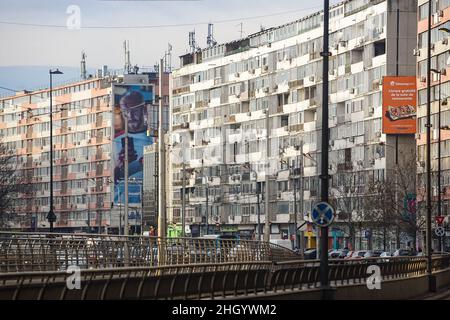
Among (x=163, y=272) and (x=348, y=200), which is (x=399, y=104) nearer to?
(x=348, y=200)

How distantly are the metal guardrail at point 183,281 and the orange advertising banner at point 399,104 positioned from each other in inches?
2430

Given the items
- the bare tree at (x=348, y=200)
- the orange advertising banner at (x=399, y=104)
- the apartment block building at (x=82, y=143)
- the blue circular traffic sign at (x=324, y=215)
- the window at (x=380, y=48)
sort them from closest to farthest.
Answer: the blue circular traffic sign at (x=324, y=215) → the bare tree at (x=348, y=200) → the orange advertising banner at (x=399, y=104) → the window at (x=380, y=48) → the apartment block building at (x=82, y=143)

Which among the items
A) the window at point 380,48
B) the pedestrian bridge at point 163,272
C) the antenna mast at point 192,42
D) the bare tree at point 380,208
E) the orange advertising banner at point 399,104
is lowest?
the bare tree at point 380,208

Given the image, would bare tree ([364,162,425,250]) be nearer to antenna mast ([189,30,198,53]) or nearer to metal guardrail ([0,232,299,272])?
metal guardrail ([0,232,299,272])

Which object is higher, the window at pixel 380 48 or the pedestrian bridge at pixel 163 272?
the window at pixel 380 48

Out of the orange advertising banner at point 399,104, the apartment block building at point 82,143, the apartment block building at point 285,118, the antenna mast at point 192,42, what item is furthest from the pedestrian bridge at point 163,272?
the apartment block building at point 82,143

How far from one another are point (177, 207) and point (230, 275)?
11496cm

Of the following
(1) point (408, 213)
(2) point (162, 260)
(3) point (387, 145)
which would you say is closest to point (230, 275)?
(2) point (162, 260)

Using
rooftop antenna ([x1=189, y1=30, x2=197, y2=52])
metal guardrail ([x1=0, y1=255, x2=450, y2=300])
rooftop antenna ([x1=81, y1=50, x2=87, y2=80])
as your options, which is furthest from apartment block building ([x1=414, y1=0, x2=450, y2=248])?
rooftop antenna ([x1=81, y1=50, x2=87, y2=80])

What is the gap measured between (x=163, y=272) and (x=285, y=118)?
99.2m

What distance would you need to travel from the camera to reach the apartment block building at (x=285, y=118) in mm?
110250

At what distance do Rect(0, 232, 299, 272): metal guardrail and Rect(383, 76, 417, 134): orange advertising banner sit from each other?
202 feet

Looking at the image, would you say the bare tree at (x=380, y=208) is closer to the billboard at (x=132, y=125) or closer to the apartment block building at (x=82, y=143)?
the apartment block building at (x=82, y=143)

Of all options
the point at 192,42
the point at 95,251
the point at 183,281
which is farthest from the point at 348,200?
the point at 183,281
